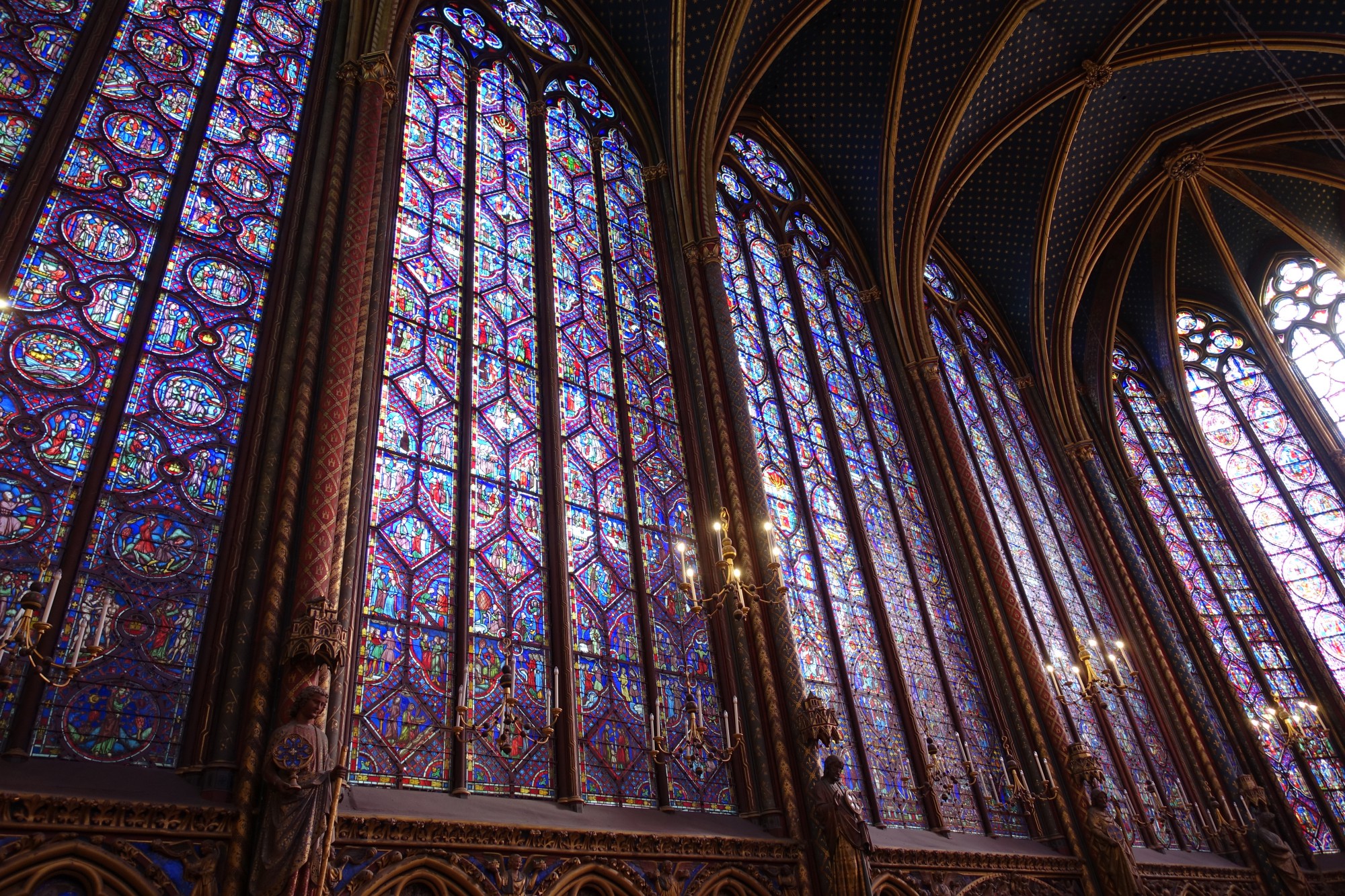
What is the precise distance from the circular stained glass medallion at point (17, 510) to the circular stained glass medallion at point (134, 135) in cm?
326

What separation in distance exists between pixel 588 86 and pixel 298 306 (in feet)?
23.1

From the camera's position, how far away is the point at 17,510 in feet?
18.7

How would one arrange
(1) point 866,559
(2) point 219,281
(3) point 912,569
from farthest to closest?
(3) point 912,569 → (1) point 866,559 → (2) point 219,281

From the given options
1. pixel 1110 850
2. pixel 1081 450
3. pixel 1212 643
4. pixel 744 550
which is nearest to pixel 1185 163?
pixel 1081 450

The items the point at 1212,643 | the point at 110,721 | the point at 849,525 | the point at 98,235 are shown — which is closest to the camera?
the point at 110,721

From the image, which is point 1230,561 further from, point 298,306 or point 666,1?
point 298,306

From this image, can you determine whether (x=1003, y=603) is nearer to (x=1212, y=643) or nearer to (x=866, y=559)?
(x=866, y=559)

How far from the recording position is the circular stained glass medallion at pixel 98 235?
695 centimetres

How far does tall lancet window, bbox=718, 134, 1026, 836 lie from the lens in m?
10.1

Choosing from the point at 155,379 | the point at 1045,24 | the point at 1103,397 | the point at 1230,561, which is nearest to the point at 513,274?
the point at 155,379

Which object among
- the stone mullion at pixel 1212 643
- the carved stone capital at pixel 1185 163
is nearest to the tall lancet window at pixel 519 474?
the stone mullion at pixel 1212 643

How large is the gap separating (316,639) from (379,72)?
6.08 m

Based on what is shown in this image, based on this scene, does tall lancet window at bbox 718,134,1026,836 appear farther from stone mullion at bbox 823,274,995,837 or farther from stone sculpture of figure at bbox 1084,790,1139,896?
stone sculpture of figure at bbox 1084,790,1139,896

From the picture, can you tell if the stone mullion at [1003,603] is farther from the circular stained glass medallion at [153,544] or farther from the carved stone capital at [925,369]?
the circular stained glass medallion at [153,544]
